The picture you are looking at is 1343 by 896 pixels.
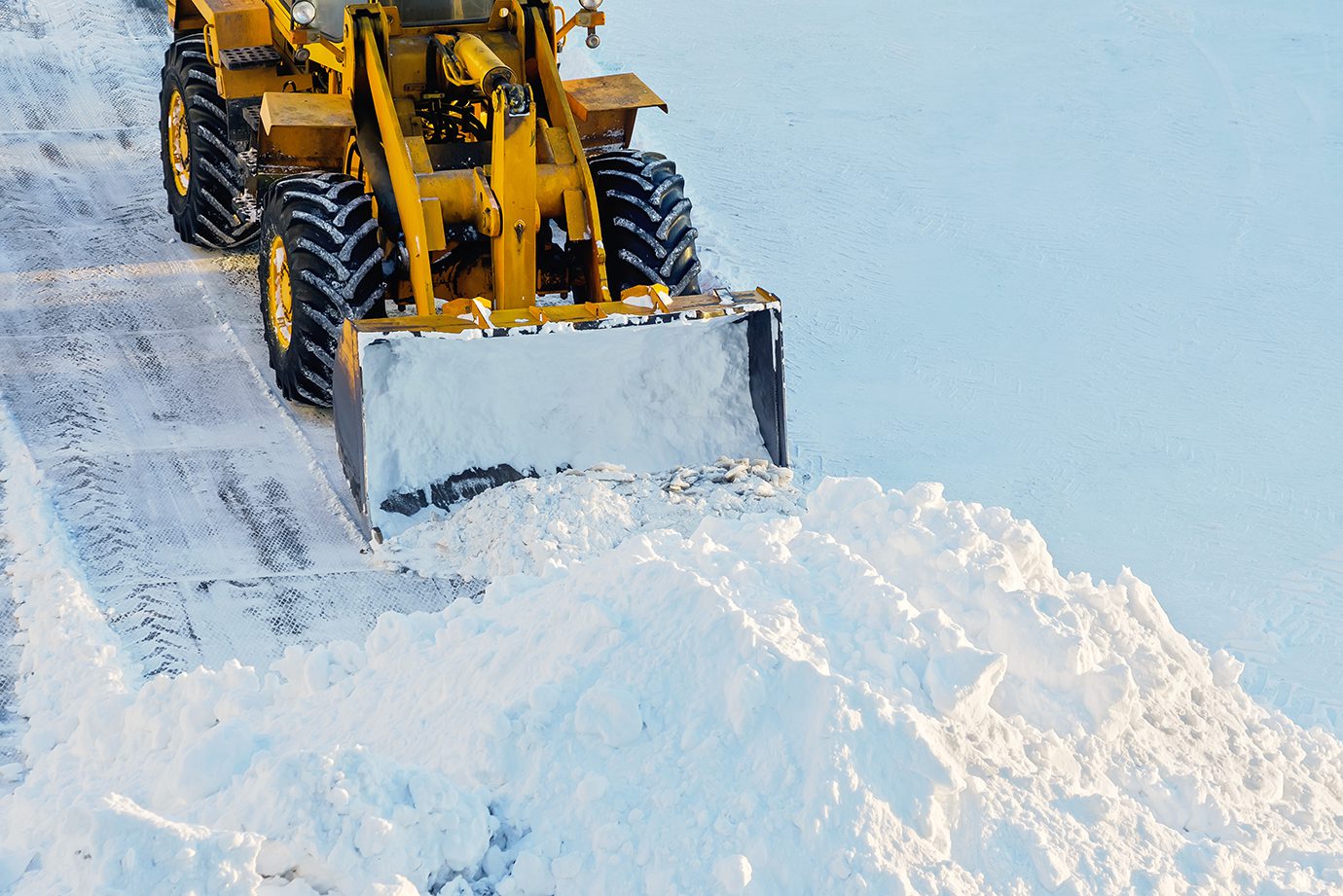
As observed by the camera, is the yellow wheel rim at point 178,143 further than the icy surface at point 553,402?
Yes

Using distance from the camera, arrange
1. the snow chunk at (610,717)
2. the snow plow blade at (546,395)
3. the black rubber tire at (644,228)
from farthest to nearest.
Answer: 1. the black rubber tire at (644,228)
2. the snow plow blade at (546,395)
3. the snow chunk at (610,717)

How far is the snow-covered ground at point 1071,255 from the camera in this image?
702 cm

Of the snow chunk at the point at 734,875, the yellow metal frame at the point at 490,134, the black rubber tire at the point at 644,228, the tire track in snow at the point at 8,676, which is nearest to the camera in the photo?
the snow chunk at the point at 734,875

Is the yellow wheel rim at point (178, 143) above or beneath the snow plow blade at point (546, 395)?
above

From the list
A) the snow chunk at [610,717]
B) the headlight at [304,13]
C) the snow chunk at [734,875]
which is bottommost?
the snow chunk at [734,875]

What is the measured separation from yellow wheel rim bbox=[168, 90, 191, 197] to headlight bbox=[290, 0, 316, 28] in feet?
8.36

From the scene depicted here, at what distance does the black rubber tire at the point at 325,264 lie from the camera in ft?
22.1

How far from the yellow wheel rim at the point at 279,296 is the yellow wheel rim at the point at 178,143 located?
2.22m

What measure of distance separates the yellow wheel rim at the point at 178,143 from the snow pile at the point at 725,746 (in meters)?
4.36

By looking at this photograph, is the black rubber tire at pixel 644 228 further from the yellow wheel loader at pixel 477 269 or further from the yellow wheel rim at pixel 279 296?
the yellow wheel rim at pixel 279 296

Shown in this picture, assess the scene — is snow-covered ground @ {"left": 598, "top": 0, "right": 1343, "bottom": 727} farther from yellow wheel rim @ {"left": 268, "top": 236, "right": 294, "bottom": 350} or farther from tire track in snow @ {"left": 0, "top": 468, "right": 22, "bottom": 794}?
tire track in snow @ {"left": 0, "top": 468, "right": 22, "bottom": 794}

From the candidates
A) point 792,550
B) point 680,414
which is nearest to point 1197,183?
point 680,414

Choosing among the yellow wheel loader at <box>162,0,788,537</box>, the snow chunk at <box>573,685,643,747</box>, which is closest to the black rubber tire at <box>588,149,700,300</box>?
the yellow wheel loader at <box>162,0,788,537</box>

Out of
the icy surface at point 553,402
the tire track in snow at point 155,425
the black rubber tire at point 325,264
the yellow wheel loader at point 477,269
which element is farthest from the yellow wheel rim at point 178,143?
the icy surface at point 553,402
